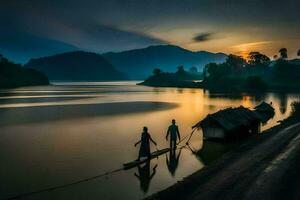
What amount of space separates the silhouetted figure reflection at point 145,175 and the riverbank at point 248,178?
3.31 m

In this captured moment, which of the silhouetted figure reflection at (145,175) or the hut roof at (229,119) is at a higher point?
the hut roof at (229,119)

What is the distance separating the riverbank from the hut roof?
28.4 feet

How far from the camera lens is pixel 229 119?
39.8 metres

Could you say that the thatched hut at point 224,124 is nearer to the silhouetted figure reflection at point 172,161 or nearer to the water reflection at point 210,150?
the water reflection at point 210,150

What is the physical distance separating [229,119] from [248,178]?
790 inches

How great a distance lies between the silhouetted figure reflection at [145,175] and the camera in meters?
23.9

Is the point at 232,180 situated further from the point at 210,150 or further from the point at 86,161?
the point at 210,150

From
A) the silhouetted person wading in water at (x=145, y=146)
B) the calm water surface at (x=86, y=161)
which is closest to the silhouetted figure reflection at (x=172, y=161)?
the calm water surface at (x=86, y=161)

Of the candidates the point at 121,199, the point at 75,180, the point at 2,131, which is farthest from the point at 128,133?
the point at 121,199

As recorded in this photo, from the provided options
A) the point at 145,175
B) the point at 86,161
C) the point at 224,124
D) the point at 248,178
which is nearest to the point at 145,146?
the point at 145,175

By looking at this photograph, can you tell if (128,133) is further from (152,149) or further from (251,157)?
(251,157)

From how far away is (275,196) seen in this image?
55.1ft

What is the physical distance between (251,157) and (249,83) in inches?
6438

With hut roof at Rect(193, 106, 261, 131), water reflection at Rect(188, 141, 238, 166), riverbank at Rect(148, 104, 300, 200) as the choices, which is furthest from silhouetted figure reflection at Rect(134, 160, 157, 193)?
hut roof at Rect(193, 106, 261, 131)
